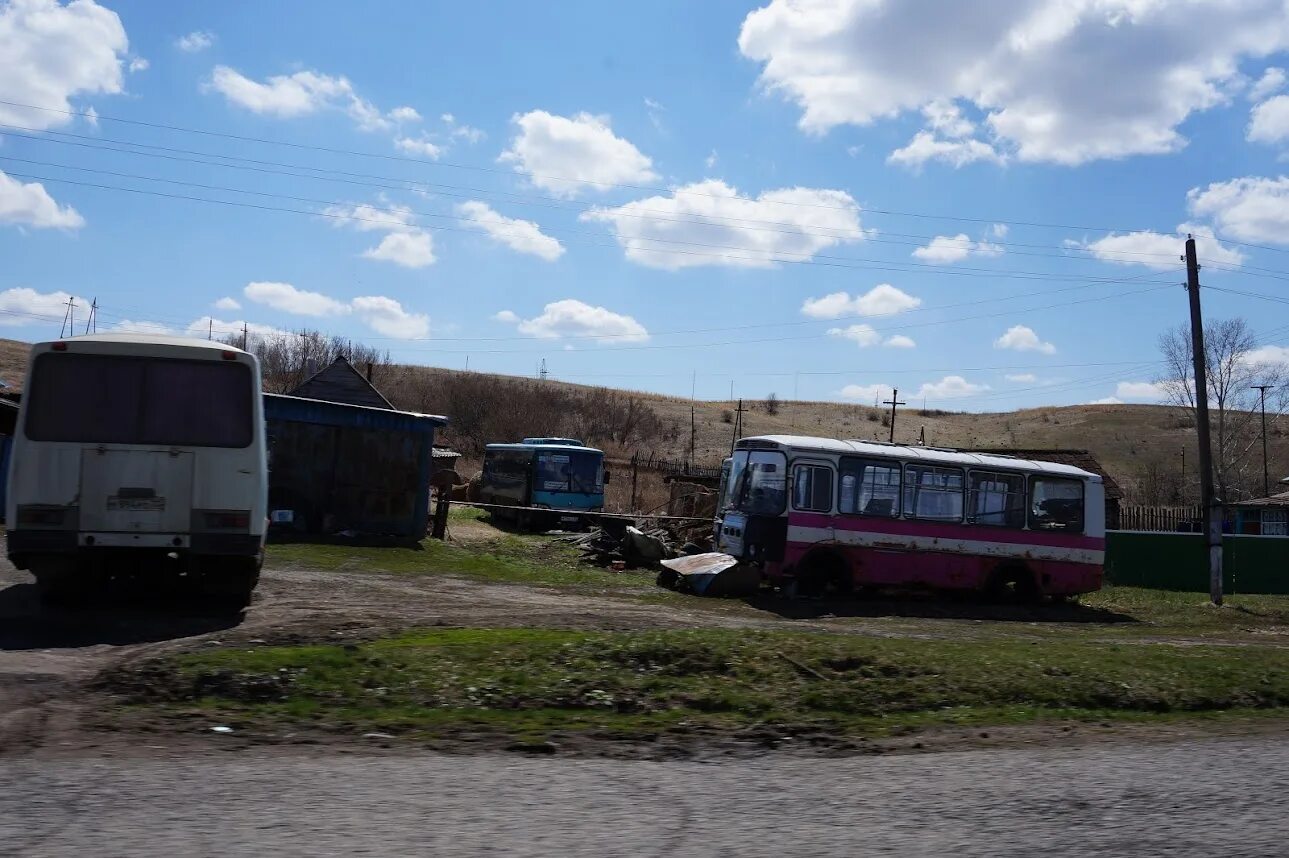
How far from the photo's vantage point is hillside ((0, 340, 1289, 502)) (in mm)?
79812

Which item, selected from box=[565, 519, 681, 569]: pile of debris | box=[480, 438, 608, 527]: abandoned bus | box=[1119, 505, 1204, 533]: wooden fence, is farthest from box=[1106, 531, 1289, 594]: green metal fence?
box=[480, 438, 608, 527]: abandoned bus

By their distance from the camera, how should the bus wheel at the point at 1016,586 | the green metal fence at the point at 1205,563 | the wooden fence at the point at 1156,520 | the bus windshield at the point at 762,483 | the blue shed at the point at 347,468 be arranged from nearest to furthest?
1. the bus windshield at the point at 762,483
2. the bus wheel at the point at 1016,586
3. the blue shed at the point at 347,468
4. the green metal fence at the point at 1205,563
5. the wooden fence at the point at 1156,520

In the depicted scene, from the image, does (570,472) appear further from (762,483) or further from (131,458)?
(131,458)

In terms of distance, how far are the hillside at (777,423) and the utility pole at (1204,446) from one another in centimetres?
4833

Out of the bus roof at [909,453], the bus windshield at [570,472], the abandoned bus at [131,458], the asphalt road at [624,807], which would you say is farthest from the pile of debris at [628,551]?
the asphalt road at [624,807]

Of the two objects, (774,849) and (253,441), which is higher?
(253,441)

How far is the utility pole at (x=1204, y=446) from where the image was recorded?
86.5 feet

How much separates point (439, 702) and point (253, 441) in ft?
17.1

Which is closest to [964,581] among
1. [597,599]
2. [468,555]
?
[597,599]

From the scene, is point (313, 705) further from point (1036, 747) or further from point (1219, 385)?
point (1219, 385)

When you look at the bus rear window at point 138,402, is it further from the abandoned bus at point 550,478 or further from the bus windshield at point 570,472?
the bus windshield at point 570,472

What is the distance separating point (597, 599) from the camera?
18562 millimetres

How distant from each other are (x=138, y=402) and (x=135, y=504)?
3.69 ft

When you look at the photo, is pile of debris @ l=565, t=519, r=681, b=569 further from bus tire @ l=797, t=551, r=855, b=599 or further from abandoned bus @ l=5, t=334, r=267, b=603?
abandoned bus @ l=5, t=334, r=267, b=603
